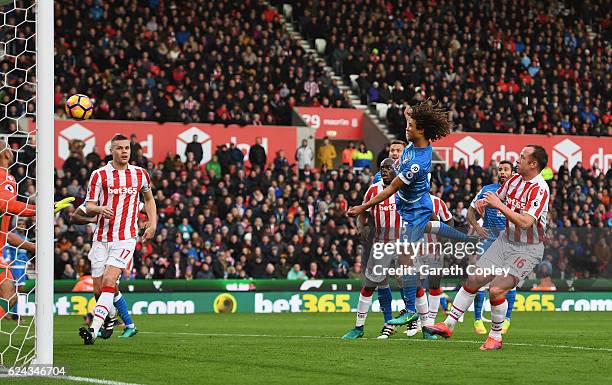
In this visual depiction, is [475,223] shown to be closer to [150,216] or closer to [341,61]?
[150,216]

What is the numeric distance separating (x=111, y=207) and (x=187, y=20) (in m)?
18.4

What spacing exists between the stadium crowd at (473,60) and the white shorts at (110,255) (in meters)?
18.7

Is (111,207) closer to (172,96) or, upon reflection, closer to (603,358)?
(603,358)

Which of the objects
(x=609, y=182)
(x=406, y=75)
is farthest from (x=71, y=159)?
(x=609, y=182)

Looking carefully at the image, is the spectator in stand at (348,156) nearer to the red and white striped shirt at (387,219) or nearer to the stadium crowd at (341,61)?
the stadium crowd at (341,61)

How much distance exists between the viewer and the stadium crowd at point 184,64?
26.5 m

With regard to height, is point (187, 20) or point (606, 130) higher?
point (187, 20)

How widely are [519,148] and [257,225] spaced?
984 cm

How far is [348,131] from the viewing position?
30375 mm

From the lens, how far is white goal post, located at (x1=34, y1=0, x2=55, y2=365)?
313 inches

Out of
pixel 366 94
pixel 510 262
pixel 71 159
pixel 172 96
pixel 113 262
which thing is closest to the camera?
pixel 510 262

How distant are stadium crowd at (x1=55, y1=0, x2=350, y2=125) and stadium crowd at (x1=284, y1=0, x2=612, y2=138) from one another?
5.65ft

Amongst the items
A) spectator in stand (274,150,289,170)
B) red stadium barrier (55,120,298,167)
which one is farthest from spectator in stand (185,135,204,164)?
spectator in stand (274,150,289,170)

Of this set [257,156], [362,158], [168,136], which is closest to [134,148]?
[168,136]
